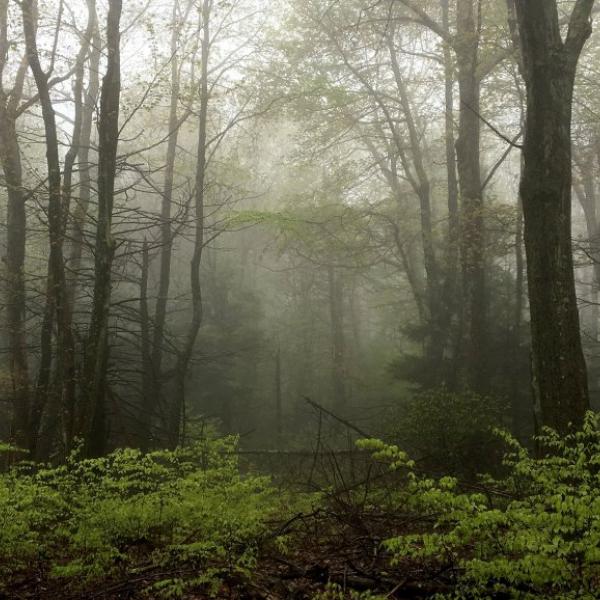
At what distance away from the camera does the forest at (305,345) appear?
4.82 metres

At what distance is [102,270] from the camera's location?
843 centimetres

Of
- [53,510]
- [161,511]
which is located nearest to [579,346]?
[161,511]

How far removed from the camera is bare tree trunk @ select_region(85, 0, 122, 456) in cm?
821

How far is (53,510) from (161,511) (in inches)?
41.7

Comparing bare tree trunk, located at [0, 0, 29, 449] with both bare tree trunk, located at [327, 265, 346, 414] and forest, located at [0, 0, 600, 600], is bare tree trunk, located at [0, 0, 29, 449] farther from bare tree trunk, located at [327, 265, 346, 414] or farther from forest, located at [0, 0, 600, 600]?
bare tree trunk, located at [327, 265, 346, 414]

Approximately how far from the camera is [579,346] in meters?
6.20

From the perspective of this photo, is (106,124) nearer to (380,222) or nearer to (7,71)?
(7,71)

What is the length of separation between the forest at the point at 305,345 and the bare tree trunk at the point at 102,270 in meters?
0.04

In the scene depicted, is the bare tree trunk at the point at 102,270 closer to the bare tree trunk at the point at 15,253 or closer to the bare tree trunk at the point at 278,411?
the bare tree trunk at the point at 15,253

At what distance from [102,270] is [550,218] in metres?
5.89

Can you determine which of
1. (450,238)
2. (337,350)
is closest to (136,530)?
(450,238)

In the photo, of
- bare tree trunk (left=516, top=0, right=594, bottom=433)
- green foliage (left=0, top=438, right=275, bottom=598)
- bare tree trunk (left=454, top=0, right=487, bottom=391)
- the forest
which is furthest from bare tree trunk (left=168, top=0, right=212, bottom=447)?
bare tree trunk (left=516, top=0, right=594, bottom=433)

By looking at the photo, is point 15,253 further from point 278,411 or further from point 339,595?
point 339,595

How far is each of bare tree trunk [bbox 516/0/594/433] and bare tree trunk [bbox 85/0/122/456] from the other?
559 centimetres
